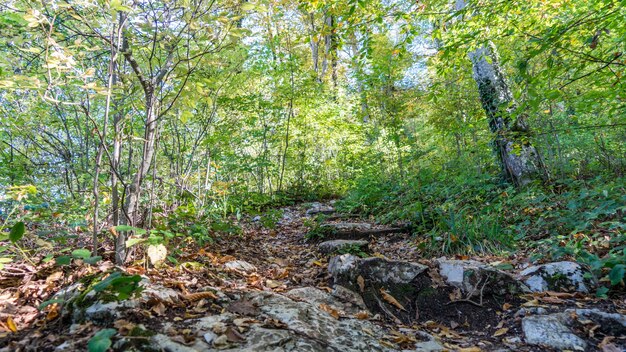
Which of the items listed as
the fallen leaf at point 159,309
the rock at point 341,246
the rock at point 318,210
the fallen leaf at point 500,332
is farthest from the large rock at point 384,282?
the rock at point 318,210

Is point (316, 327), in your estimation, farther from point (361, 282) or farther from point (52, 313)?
point (52, 313)

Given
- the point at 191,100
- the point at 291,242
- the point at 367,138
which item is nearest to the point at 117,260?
the point at 191,100

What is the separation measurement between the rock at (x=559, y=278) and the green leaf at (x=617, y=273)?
16.0 inches

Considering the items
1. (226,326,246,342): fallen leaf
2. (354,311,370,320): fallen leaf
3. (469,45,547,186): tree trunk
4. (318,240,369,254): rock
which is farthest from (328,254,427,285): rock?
(469,45,547,186): tree trunk

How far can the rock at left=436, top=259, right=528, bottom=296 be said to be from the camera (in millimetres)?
2668

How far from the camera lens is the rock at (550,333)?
1.96 meters

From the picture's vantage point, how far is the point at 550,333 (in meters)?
2.04

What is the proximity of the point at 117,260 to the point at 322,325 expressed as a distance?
5.17 ft

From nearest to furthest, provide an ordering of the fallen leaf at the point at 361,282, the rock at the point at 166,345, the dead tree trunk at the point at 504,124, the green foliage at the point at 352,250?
the rock at the point at 166,345
the fallen leaf at the point at 361,282
the green foliage at the point at 352,250
the dead tree trunk at the point at 504,124

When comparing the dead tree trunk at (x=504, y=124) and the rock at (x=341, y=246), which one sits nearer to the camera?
the rock at (x=341, y=246)

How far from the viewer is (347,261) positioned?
119 inches

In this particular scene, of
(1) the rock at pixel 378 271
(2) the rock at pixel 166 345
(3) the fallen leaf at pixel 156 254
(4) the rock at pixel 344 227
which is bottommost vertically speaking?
(1) the rock at pixel 378 271

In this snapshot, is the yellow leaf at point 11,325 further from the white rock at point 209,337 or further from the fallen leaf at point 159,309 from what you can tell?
the white rock at point 209,337

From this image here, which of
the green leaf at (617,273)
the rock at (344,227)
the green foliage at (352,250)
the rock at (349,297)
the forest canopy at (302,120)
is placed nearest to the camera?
the green leaf at (617,273)
